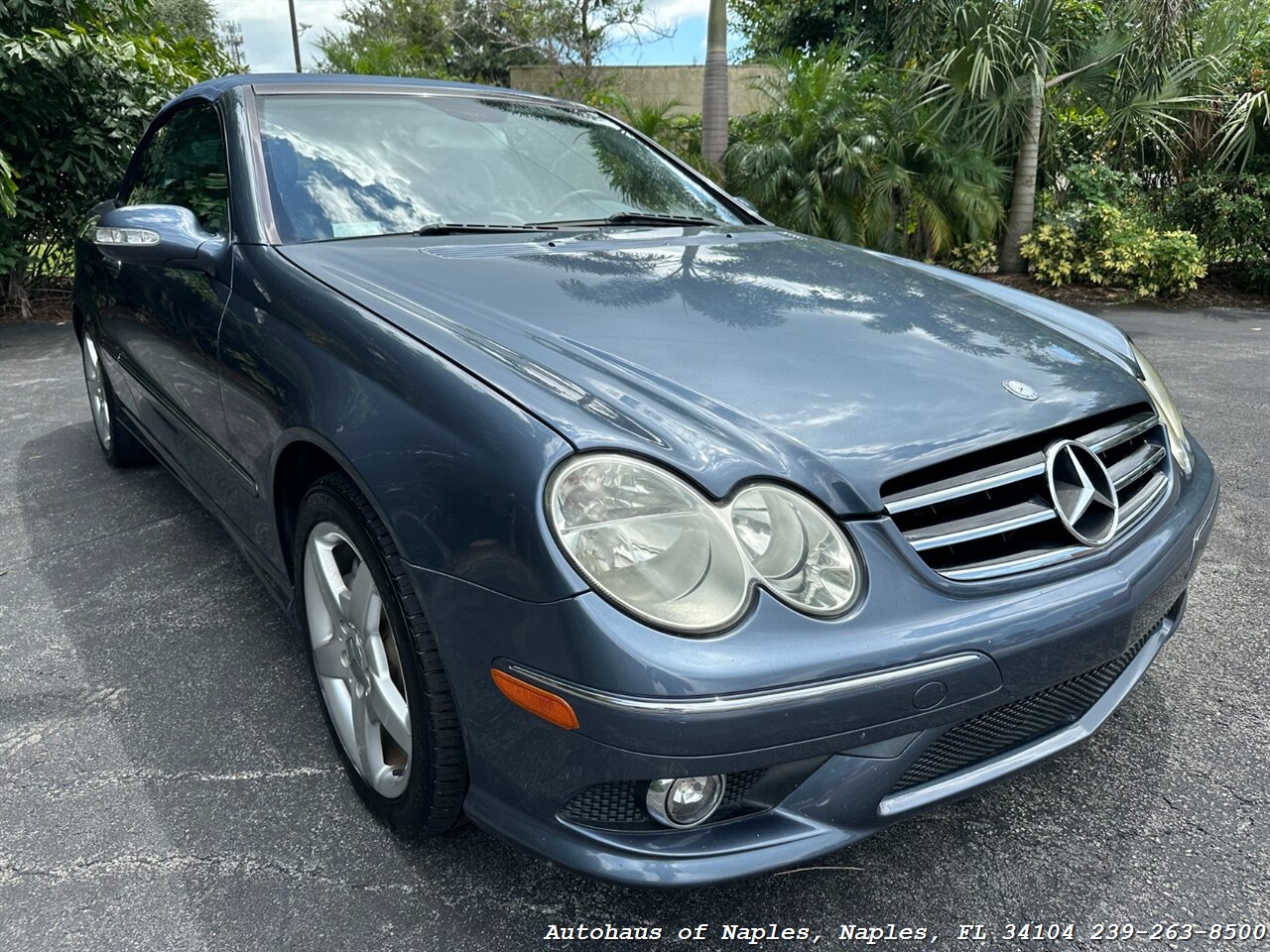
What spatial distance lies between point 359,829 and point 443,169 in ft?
5.69

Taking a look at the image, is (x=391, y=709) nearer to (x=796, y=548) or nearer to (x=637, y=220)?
(x=796, y=548)

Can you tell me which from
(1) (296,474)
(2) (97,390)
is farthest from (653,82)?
(1) (296,474)

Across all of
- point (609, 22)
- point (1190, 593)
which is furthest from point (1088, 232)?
point (609, 22)

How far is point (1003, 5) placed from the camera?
8.27m

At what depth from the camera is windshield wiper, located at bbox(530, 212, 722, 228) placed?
268 centimetres

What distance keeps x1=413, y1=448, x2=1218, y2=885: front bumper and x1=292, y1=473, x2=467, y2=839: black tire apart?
0.15 ft

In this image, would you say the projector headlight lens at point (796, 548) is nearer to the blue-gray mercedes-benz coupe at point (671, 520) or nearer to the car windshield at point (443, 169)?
the blue-gray mercedes-benz coupe at point (671, 520)

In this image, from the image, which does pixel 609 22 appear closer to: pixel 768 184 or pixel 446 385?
pixel 768 184

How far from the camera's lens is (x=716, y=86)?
9.47m

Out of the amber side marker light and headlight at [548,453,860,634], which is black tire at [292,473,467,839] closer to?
the amber side marker light

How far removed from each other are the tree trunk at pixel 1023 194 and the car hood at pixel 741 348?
728 cm

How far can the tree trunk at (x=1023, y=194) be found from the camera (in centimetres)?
879

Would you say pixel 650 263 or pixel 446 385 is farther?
pixel 650 263

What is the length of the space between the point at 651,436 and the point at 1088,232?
344 inches
